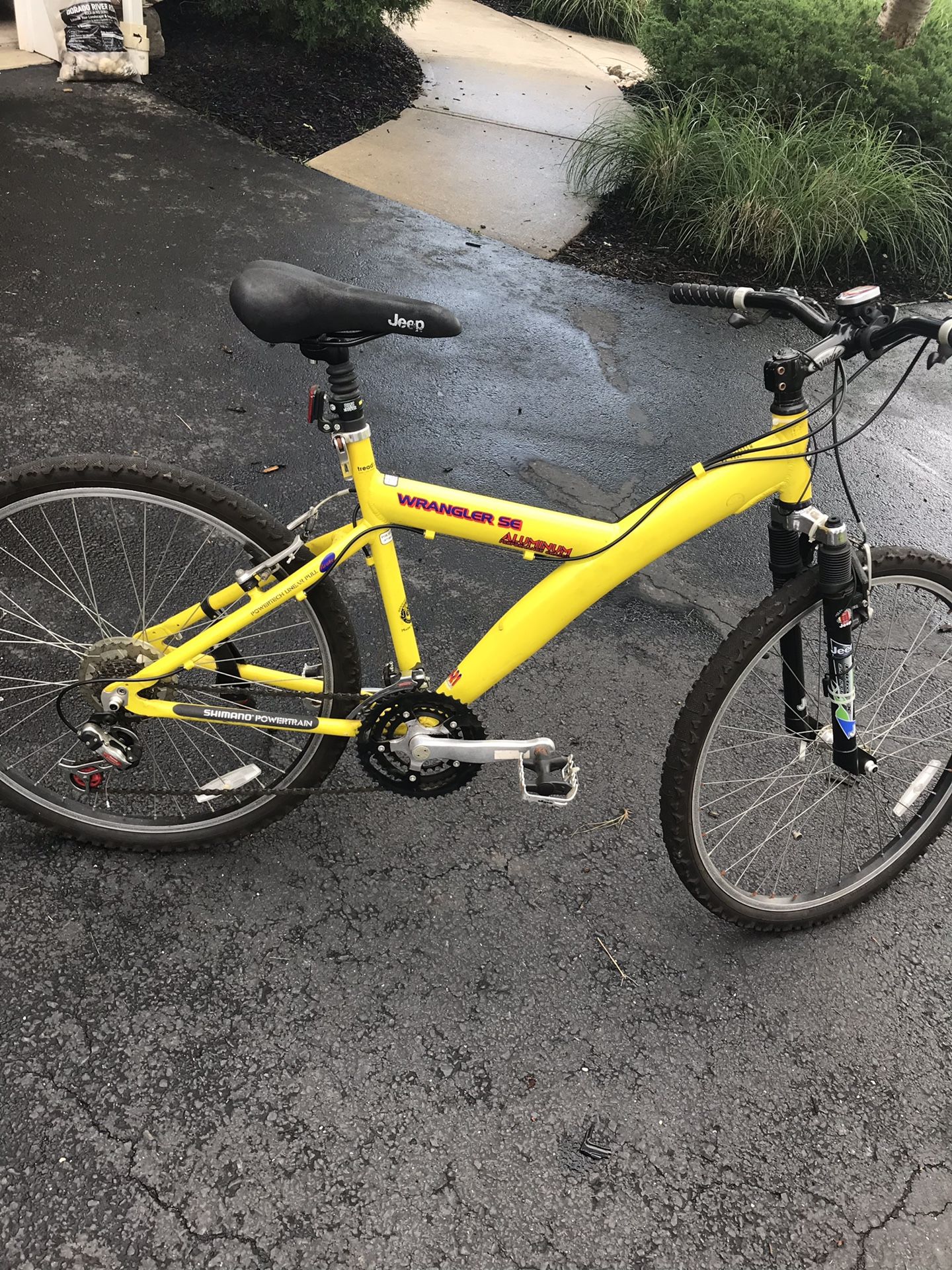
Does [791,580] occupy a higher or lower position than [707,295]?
lower

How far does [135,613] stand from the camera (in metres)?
3.14

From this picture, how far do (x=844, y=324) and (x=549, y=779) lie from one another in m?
1.21

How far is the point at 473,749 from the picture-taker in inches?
89.7

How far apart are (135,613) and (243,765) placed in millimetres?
804

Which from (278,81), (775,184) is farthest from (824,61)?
(278,81)

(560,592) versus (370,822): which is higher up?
(560,592)

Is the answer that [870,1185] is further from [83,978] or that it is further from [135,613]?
[135,613]

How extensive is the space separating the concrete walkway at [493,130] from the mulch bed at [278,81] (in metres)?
0.20

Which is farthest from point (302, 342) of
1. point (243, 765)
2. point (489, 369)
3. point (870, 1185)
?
point (489, 369)

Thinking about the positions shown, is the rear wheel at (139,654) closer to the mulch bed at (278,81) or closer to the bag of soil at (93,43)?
the mulch bed at (278,81)

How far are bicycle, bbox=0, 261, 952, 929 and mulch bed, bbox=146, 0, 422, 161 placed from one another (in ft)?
A: 16.0

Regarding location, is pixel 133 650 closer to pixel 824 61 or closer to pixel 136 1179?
pixel 136 1179

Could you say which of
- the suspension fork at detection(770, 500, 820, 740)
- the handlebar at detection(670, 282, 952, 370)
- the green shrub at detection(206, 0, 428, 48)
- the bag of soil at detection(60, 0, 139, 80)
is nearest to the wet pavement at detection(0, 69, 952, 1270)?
the suspension fork at detection(770, 500, 820, 740)

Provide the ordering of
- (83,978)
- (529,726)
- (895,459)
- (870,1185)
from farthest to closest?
(895,459), (529,726), (83,978), (870,1185)
